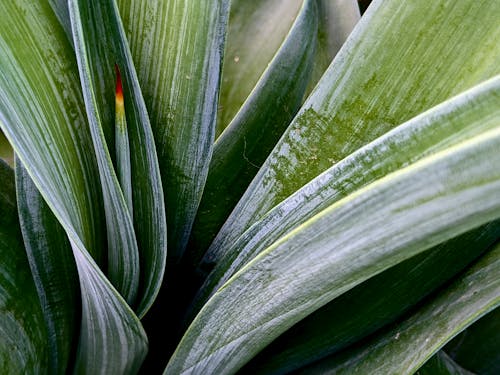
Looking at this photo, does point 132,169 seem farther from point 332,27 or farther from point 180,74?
point 332,27

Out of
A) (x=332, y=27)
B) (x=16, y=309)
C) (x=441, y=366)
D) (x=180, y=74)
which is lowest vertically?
(x=441, y=366)

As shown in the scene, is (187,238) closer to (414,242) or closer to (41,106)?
(41,106)

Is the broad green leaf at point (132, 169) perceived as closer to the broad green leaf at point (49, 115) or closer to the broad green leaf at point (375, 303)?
the broad green leaf at point (49, 115)

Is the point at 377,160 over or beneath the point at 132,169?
beneath

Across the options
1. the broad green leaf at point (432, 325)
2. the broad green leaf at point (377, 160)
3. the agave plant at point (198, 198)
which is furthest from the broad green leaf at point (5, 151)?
the broad green leaf at point (432, 325)

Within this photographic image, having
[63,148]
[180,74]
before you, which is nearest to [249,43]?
[180,74]

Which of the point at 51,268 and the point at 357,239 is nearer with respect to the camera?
the point at 357,239

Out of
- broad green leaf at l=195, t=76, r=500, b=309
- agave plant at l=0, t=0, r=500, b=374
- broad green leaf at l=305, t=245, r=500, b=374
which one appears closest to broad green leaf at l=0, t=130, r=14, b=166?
agave plant at l=0, t=0, r=500, b=374
